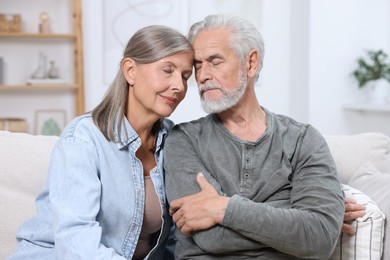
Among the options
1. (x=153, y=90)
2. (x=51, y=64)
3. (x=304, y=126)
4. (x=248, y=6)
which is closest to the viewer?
(x=153, y=90)

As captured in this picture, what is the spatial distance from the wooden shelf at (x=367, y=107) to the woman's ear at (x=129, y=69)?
2671mm

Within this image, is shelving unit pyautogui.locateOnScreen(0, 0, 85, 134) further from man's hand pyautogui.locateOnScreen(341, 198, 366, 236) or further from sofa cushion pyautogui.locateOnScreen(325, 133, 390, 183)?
man's hand pyautogui.locateOnScreen(341, 198, 366, 236)

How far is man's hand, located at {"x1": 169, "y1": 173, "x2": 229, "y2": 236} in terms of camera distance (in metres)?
1.43

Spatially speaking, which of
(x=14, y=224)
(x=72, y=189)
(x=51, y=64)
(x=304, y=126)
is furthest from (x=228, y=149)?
(x=51, y=64)

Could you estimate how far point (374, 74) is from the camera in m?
4.18

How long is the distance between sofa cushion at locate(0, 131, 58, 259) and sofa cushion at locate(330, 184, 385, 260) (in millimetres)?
986

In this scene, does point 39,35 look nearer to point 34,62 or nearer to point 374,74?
point 34,62

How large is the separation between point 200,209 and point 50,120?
314 cm

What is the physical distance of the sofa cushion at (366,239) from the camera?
5.05 ft

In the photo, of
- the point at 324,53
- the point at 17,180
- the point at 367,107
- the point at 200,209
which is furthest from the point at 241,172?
the point at 324,53

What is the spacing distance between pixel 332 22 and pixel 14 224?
336 centimetres

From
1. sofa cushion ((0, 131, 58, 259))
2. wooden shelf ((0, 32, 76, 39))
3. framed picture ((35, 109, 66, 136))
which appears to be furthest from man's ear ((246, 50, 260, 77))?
framed picture ((35, 109, 66, 136))

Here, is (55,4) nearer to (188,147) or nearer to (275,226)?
(188,147)

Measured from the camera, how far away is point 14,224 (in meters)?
1.75
